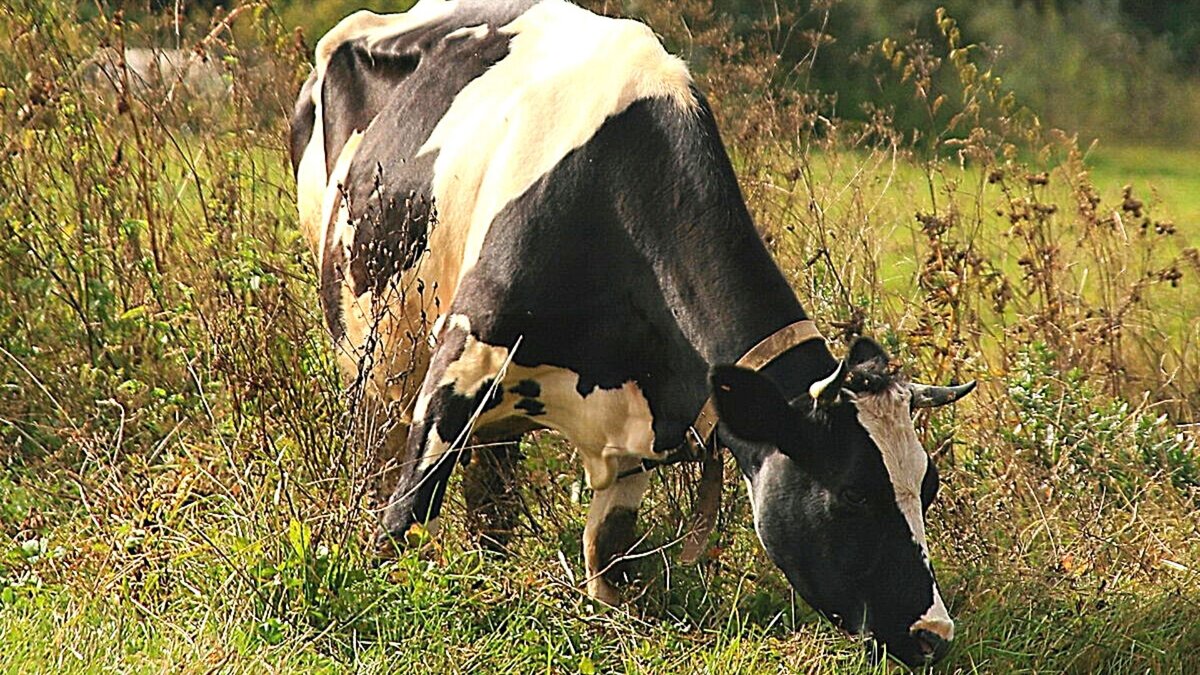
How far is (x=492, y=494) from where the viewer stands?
19.7 ft

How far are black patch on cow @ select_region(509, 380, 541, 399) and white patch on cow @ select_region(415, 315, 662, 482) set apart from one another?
0.01 meters

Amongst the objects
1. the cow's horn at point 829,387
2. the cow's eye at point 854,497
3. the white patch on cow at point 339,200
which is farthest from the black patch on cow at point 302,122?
the cow's eye at point 854,497

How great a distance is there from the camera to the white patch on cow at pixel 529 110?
5293 millimetres

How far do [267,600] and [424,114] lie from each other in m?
1.76

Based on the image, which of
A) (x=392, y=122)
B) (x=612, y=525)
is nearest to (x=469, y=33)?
(x=392, y=122)

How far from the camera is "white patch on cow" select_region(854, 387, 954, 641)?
4855mm

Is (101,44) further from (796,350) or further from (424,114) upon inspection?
(796,350)

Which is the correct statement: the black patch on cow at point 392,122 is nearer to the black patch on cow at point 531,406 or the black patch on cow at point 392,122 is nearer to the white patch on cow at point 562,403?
the white patch on cow at point 562,403

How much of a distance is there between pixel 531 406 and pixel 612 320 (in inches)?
16.7

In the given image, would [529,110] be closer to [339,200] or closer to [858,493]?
[339,200]

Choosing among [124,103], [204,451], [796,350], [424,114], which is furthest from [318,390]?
[796,350]

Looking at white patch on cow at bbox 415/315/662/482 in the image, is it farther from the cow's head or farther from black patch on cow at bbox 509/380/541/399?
the cow's head

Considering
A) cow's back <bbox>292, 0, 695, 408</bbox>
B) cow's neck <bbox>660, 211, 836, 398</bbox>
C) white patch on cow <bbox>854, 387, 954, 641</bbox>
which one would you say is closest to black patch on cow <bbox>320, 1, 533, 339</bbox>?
cow's back <bbox>292, 0, 695, 408</bbox>

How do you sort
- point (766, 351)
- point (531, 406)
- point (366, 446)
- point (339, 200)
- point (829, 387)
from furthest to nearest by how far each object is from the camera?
point (339, 200)
point (531, 406)
point (366, 446)
point (766, 351)
point (829, 387)
